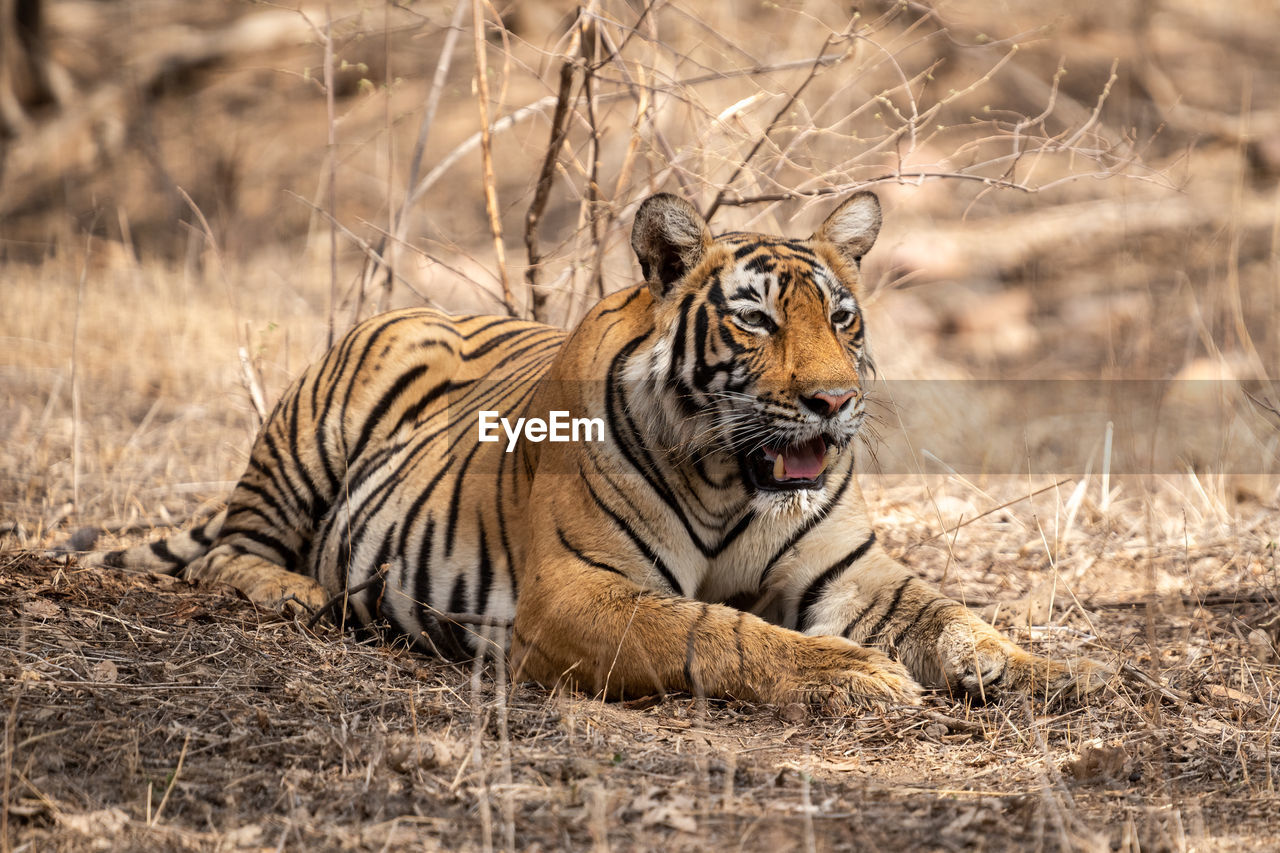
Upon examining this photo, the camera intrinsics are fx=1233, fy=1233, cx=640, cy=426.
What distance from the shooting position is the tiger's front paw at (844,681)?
10.3 feet

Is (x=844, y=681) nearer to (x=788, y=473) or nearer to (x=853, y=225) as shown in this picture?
(x=788, y=473)

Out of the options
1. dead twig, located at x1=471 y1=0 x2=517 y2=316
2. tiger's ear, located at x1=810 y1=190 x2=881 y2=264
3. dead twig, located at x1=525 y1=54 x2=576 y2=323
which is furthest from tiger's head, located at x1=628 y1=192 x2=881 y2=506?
dead twig, located at x1=471 y1=0 x2=517 y2=316

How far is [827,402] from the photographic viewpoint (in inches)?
126

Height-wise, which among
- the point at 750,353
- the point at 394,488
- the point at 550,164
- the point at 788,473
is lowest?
the point at 394,488

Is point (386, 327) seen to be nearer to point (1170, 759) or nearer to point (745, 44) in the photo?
point (1170, 759)

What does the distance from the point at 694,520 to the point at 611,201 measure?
2.12m

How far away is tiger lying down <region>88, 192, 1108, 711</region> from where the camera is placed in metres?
3.26

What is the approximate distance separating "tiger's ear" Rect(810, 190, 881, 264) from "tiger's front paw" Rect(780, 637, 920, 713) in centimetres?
128

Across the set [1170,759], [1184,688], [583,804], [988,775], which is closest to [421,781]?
[583,804]

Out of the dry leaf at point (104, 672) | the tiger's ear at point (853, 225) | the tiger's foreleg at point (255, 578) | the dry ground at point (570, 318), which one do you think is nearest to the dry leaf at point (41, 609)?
the dry ground at point (570, 318)

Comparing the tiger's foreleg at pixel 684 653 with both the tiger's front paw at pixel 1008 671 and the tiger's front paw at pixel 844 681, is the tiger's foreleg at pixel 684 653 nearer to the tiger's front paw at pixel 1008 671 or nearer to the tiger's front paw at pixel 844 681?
the tiger's front paw at pixel 844 681

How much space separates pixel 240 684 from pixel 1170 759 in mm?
2315

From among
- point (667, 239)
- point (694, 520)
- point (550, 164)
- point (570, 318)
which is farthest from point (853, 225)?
point (570, 318)

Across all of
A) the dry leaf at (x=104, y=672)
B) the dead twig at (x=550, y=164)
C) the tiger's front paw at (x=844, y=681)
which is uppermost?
the dead twig at (x=550, y=164)
